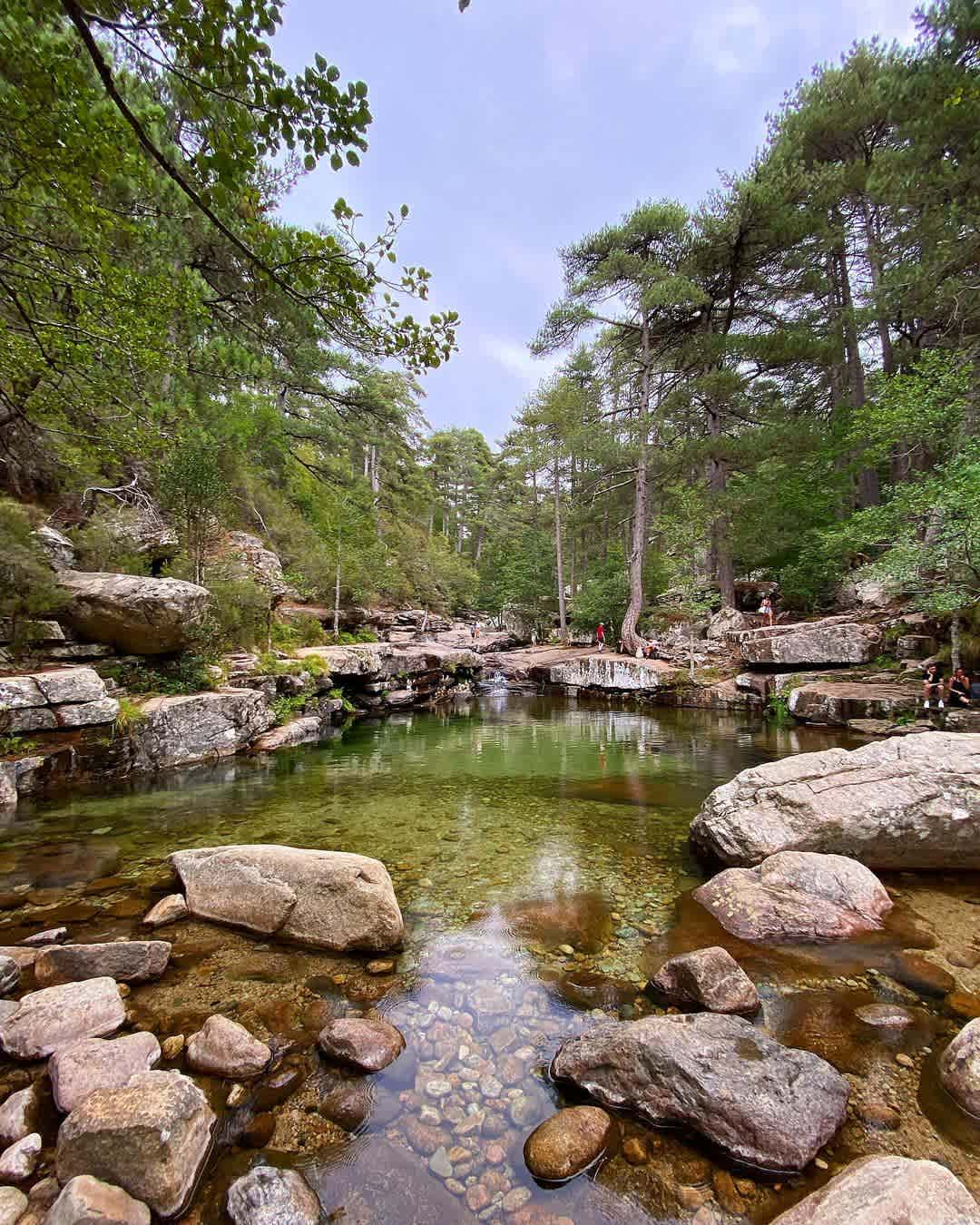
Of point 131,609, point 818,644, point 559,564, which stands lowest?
point 818,644

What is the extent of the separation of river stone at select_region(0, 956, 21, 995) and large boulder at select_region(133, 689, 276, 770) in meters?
5.98

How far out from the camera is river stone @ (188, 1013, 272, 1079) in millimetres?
2344

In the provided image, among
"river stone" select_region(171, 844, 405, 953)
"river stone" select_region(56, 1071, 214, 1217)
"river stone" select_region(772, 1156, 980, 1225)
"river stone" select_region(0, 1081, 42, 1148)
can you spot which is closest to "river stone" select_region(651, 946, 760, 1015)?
"river stone" select_region(772, 1156, 980, 1225)

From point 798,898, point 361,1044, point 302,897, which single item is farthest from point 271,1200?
point 798,898

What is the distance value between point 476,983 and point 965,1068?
243cm

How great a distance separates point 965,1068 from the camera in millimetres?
2174

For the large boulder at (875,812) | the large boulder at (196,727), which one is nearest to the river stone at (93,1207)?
the large boulder at (875,812)

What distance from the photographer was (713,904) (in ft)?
12.8

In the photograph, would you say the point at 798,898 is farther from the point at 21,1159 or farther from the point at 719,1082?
the point at 21,1159

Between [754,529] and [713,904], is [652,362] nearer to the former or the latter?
[754,529]

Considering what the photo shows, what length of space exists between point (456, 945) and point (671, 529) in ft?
63.0

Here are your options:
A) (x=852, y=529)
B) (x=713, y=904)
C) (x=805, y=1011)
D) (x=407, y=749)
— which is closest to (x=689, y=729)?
(x=852, y=529)

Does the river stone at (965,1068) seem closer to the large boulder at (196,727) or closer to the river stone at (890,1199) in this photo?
the river stone at (890,1199)

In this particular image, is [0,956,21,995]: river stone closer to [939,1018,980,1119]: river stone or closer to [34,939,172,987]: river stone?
[34,939,172,987]: river stone
